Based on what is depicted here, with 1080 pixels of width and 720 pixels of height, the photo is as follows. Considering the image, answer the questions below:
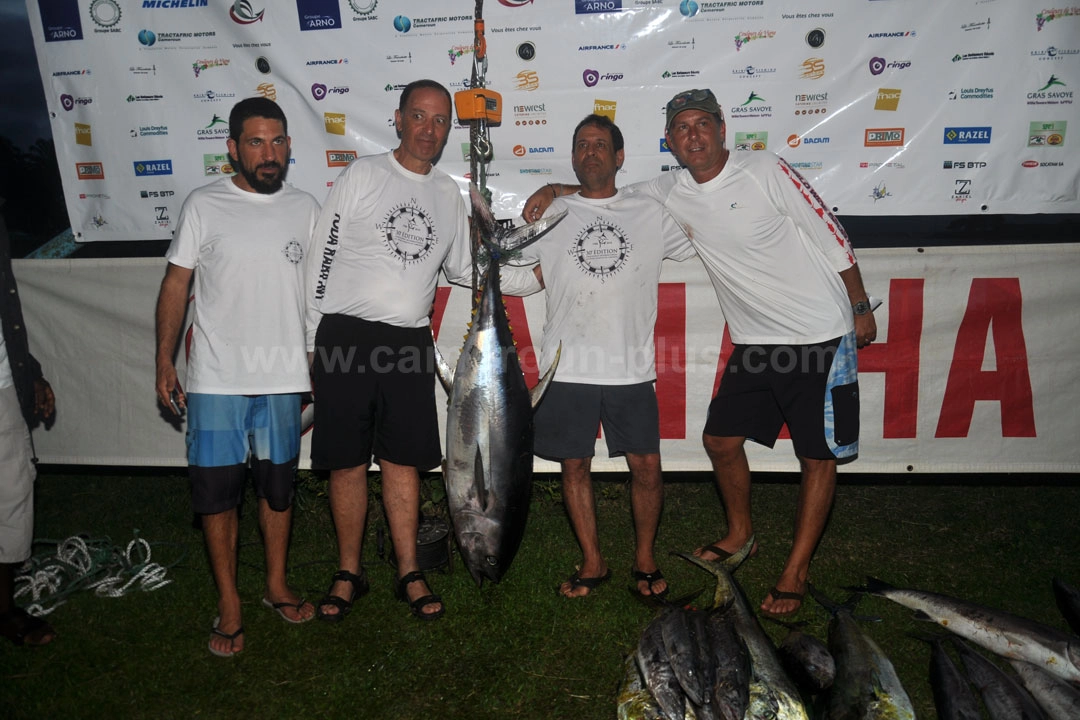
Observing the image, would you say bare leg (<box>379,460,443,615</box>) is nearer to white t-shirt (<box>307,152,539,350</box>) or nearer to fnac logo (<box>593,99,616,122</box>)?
white t-shirt (<box>307,152,539,350</box>)

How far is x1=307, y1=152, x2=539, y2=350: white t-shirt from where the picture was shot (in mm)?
3037

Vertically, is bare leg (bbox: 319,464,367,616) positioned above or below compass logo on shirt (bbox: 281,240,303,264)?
below

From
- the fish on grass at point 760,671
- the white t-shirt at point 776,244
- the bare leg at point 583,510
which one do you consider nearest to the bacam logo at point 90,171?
the bare leg at point 583,510

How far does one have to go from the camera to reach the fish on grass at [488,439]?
2.93 meters

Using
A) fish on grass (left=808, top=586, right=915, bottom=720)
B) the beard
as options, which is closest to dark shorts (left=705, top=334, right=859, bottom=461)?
fish on grass (left=808, top=586, right=915, bottom=720)

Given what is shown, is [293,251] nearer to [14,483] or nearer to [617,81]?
[14,483]

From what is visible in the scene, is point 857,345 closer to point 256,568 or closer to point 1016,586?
point 1016,586

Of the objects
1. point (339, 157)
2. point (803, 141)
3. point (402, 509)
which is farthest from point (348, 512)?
point (803, 141)

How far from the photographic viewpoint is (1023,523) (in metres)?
3.92

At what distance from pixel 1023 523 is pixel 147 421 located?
5044 millimetres

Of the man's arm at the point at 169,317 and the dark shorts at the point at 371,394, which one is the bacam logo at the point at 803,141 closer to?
the dark shorts at the point at 371,394

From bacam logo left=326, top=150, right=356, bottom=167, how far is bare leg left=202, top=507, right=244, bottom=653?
6.57 ft

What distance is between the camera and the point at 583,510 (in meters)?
3.31

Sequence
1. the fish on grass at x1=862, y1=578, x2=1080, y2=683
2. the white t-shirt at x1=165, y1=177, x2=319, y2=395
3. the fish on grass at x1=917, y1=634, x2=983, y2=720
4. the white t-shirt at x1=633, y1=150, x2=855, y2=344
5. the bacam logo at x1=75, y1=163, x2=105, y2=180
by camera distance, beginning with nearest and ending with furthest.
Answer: the fish on grass at x1=917, y1=634, x2=983, y2=720, the fish on grass at x1=862, y1=578, x2=1080, y2=683, the white t-shirt at x1=165, y1=177, x2=319, y2=395, the white t-shirt at x1=633, y1=150, x2=855, y2=344, the bacam logo at x1=75, y1=163, x2=105, y2=180
